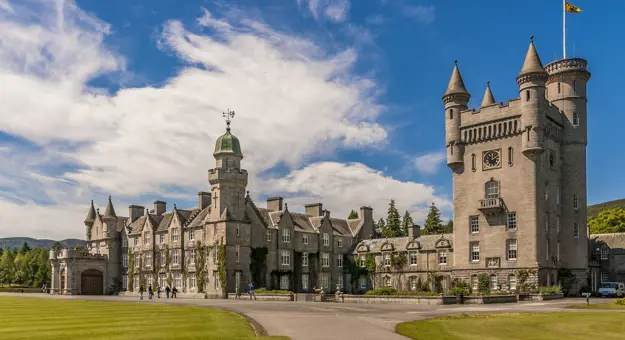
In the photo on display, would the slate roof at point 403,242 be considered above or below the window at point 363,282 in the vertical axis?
above

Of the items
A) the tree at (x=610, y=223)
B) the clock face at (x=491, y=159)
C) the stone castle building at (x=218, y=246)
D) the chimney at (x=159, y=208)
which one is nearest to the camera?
the clock face at (x=491, y=159)

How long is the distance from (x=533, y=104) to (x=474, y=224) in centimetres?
1454

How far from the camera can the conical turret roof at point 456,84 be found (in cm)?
7075

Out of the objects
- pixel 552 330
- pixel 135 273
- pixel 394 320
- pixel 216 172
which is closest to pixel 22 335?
pixel 394 320

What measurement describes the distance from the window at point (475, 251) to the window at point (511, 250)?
11.4 ft

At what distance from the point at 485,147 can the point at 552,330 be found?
45.9 metres

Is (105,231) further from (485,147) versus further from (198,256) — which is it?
(485,147)

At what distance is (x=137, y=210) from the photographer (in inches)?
3691

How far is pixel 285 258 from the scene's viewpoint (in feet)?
260

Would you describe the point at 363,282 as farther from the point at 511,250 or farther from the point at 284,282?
the point at 511,250

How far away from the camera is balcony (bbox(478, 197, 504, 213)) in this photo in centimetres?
6531

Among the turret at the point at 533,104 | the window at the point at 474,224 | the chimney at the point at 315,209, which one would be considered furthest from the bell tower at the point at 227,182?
the turret at the point at 533,104

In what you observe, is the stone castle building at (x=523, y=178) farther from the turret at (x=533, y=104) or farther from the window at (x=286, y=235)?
the window at (x=286, y=235)

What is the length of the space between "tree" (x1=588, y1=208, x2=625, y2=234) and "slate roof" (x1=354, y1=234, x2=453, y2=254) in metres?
34.5
